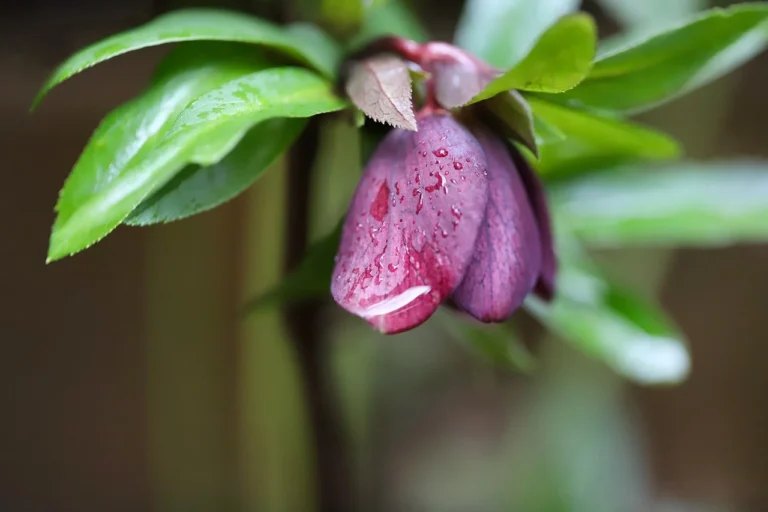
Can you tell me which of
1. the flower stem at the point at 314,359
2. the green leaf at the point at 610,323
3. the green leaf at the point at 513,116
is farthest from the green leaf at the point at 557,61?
the green leaf at the point at 610,323

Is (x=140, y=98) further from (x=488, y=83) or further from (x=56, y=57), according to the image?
(x=56, y=57)

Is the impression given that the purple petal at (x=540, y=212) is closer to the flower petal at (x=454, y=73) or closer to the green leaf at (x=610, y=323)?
the flower petal at (x=454, y=73)

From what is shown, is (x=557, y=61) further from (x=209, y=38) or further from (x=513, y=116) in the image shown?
(x=209, y=38)

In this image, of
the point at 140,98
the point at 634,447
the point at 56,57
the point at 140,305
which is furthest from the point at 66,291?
the point at 634,447

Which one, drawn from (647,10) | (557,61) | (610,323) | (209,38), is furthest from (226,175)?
(647,10)

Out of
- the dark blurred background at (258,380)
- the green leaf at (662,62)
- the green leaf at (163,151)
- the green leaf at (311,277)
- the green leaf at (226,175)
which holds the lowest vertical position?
the dark blurred background at (258,380)

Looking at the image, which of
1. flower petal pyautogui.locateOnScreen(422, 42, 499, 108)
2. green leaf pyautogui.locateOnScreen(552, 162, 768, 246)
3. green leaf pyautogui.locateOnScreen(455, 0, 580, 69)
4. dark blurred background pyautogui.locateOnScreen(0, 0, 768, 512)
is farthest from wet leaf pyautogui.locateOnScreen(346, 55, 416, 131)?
dark blurred background pyautogui.locateOnScreen(0, 0, 768, 512)
